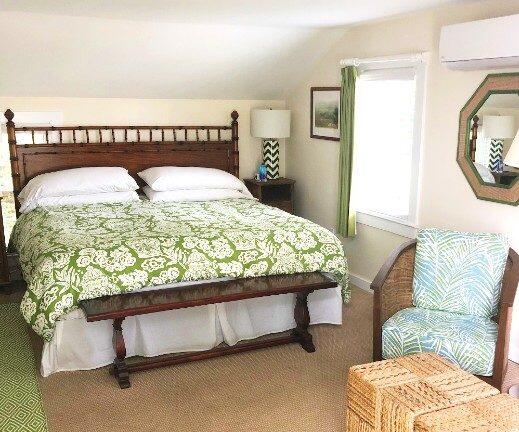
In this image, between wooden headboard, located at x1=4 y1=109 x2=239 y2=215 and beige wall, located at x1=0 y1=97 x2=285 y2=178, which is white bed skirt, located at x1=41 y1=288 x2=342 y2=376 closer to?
wooden headboard, located at x1=4 y1=109 x2=239 y2=215

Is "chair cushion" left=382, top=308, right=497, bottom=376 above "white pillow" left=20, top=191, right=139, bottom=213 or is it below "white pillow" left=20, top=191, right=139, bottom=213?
below

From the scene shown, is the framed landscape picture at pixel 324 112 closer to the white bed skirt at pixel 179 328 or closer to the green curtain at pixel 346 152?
the green curtain at pixel 346 152

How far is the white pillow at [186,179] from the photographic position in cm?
482

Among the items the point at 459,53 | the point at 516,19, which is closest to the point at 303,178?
the point at 459,53

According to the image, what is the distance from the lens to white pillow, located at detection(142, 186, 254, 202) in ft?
15.7

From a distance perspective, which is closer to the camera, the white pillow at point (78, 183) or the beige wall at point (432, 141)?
the beige wall at point (432, 141)

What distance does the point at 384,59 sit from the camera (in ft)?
13.8

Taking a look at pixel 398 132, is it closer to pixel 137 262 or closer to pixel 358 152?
pixel 358 152

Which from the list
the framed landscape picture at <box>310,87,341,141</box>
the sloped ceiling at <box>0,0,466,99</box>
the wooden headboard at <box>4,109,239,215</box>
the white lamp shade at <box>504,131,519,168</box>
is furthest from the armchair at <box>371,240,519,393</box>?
the wooden headboard at <box>4,109,239,215</box>

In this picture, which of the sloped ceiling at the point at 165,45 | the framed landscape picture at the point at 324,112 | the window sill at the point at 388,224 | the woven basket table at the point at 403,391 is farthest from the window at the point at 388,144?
the woven basket table at the point at 403,391

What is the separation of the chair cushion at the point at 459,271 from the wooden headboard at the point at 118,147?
111 inches

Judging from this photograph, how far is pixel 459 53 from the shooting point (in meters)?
3.30

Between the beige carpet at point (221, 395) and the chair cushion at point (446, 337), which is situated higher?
the chair cushion at point (446, 337)

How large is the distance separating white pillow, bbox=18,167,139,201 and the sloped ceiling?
Result: 78cm
